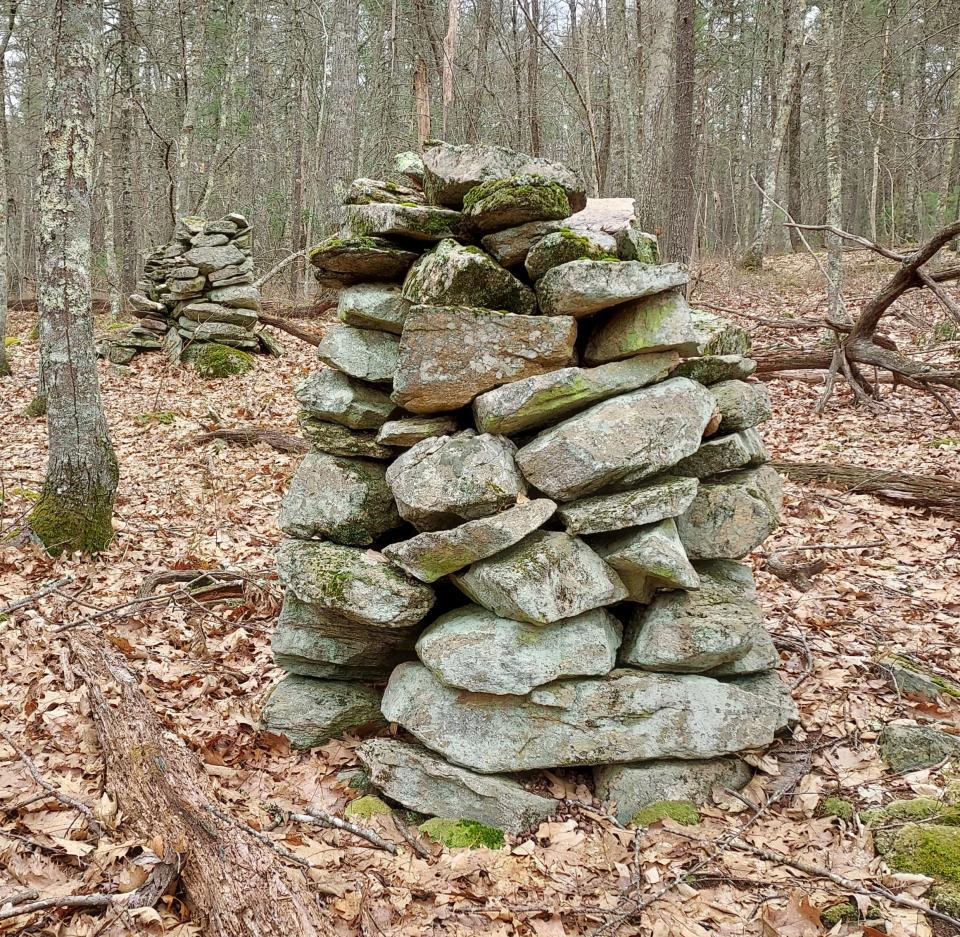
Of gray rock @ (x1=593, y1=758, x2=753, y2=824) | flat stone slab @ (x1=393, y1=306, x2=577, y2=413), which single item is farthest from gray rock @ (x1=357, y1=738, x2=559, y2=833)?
flat stone slab @ (x1=393, y1=306, x2=577, y2=413)

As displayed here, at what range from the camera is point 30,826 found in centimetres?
342

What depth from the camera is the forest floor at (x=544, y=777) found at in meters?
3.24

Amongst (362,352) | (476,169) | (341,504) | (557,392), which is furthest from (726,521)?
(476,169)

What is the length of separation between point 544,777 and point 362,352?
2947 millimetres

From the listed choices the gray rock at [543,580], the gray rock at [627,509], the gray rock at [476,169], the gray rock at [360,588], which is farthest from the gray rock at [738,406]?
the gray rock at [360,588]

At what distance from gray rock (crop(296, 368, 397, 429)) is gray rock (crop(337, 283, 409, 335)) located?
0.40m

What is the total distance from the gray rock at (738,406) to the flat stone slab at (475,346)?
1.27 metres

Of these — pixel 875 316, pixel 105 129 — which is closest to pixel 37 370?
pixel 105 129

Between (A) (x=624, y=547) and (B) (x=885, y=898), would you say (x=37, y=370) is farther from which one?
(B) (x=885, y=898)

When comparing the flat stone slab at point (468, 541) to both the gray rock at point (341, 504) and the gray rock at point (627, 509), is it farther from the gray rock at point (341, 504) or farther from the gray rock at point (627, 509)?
the gray rock at point (341, 504)

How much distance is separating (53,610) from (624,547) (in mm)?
4662

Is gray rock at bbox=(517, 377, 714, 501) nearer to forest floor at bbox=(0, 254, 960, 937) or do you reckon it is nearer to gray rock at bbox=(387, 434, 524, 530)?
gray rock at bbox=(387, 434, 524, 530)

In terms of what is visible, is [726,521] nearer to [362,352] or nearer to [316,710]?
[362,352]

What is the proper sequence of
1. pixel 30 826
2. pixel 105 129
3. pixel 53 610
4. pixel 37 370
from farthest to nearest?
pixel 105 129
pixel 37 370
pixel 53 610
pixel 30 826
